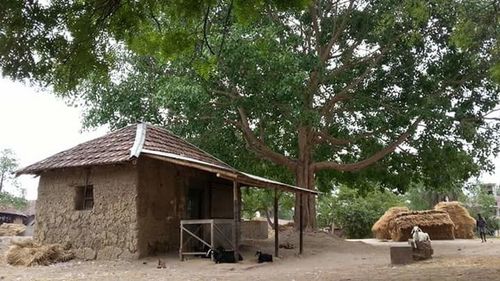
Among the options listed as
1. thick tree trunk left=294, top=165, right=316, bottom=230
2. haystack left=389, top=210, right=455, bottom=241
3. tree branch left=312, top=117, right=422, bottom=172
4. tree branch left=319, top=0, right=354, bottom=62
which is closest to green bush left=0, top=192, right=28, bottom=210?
thick tree trunk left=294, top=165, right=316, bottom=230

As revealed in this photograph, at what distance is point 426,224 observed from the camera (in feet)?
85.7

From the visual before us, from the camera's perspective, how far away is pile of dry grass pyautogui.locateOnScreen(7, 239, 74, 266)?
13.4 meters

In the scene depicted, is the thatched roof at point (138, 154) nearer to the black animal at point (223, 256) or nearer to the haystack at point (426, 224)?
the black animal at point (223, 256)

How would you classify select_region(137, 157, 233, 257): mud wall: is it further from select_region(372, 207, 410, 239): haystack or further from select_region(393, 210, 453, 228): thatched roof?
select_region(372, 207, 410, 239): haystack

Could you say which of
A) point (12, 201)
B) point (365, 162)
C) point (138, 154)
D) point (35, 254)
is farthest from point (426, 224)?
point (12, 201)

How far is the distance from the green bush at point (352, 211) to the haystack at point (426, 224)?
7.11 meters

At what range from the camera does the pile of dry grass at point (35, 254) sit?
13375 millimetres

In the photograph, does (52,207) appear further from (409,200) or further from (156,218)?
(409,200)

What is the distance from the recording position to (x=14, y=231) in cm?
3050

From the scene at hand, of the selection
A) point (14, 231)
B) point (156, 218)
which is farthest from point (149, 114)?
point (14, 231)

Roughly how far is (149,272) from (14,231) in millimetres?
22540

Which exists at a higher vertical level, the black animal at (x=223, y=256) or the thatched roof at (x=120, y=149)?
the thatched roof at (x=120, y=149)

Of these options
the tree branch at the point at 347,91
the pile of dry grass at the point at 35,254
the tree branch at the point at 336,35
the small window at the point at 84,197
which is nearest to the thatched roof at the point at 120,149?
the small window at the point at 84,197

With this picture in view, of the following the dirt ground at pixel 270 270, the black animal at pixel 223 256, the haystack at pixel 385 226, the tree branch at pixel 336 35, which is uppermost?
the tree branch at pixel 336 35
